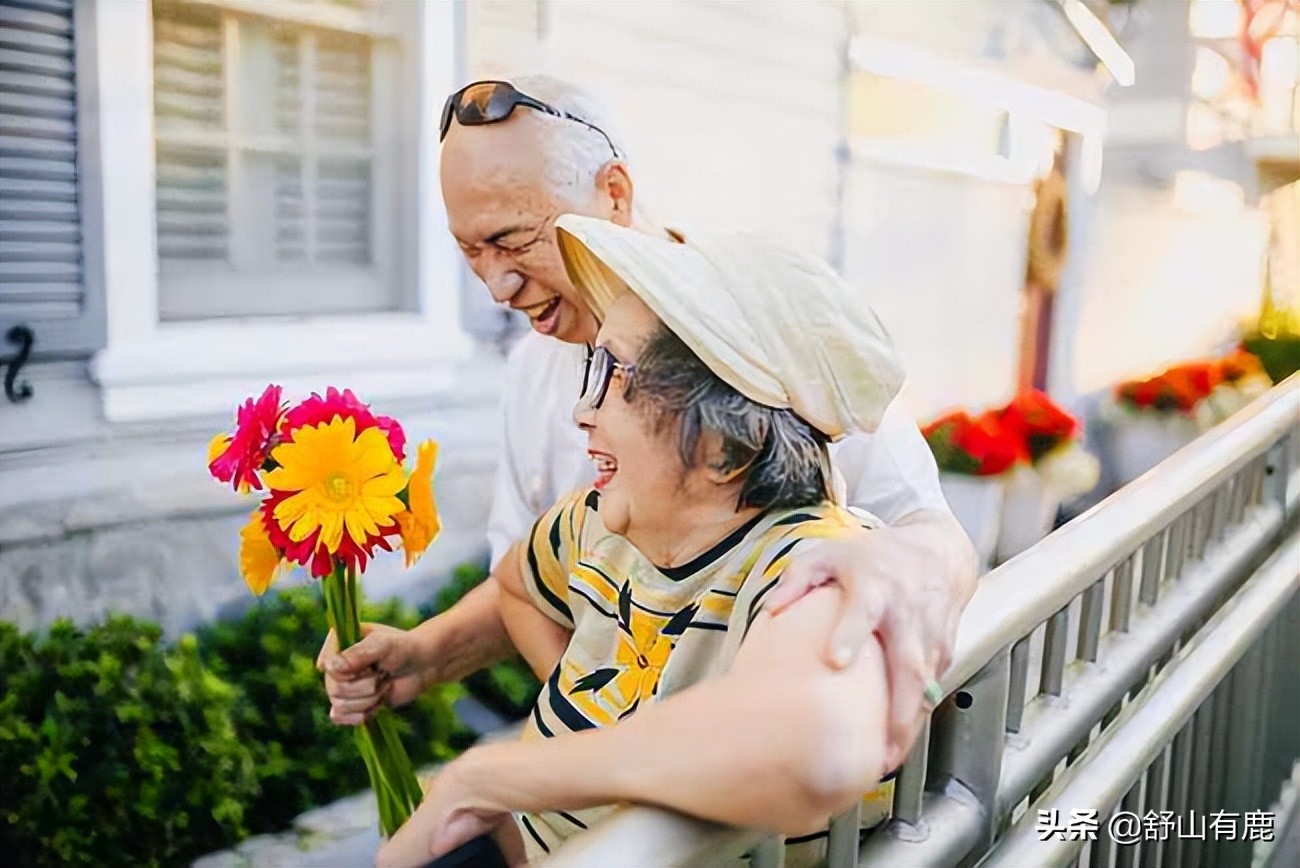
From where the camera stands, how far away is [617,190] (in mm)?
1104

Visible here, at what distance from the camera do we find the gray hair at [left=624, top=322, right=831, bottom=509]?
81 centimetres

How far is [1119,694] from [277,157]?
0.95 metres

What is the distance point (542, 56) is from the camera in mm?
1297

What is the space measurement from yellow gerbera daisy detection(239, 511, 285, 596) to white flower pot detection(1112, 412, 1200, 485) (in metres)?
1.52

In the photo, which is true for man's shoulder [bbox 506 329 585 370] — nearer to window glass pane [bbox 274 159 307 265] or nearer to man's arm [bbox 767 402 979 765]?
window glass pane [bbox 274 159 307 265]

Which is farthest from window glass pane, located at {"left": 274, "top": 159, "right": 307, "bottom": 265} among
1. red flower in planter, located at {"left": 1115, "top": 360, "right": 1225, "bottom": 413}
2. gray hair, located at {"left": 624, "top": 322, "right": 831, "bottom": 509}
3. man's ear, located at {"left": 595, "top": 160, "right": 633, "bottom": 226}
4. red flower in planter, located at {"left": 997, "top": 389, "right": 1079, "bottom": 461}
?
red flower in planter, located at {"left": 1115, "top": 360, "right": 1225, "bottom": 413}

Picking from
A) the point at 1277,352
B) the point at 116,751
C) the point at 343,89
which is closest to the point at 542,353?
the point at 343,89

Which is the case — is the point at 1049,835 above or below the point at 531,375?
below

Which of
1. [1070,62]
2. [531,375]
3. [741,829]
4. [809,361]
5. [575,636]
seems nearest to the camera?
[741,829]

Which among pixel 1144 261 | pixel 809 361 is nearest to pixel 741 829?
pixel 809 361

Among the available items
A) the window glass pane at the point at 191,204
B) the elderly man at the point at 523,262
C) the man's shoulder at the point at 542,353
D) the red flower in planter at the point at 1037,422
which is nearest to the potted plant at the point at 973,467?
the red flower in planter at the point at 1037,422

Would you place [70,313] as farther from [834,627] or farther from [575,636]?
[834,627]

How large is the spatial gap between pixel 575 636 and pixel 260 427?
28cm

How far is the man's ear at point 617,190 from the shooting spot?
110cm
